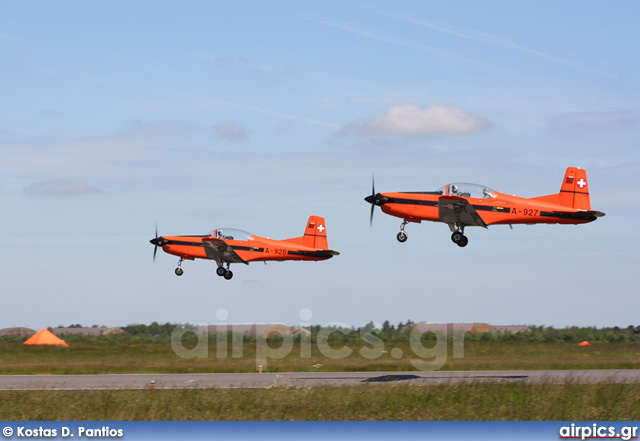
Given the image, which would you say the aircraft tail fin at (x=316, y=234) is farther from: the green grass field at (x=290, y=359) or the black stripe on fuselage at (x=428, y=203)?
the black stripe on fuselage at (x=428, y=203)

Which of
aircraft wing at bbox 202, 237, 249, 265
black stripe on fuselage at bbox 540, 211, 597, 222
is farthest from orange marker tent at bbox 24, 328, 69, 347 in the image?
black stripe on fuselage at bbox 540, 211, 597, 222

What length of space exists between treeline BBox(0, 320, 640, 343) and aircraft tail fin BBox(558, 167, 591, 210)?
84.0 feet

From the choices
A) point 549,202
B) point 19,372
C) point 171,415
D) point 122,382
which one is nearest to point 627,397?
point 549,202

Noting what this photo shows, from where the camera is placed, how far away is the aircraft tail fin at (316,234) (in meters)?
50.1

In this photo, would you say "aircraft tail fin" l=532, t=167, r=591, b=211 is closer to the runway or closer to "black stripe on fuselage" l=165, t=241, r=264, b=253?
the runway

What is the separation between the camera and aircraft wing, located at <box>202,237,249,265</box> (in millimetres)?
50188

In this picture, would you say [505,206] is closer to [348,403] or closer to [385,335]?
[348,403]

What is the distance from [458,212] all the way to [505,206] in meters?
2.14

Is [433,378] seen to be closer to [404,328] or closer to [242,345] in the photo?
[242,345]

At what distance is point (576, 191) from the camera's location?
113ft

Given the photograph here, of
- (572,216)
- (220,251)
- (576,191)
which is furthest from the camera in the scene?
(220,251)

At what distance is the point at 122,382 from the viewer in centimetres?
3306

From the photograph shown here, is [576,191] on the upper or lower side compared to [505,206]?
upper
